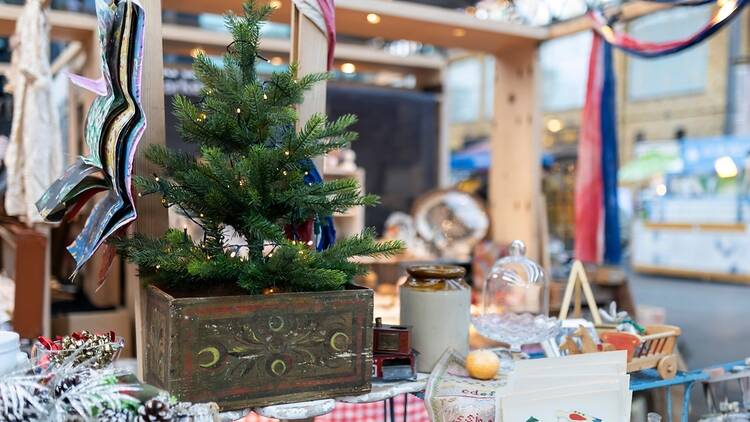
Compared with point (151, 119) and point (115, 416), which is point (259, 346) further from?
point (151, 119)

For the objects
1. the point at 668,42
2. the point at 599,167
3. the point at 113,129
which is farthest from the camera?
the point at 599,167

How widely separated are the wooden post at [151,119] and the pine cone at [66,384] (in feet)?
1.11

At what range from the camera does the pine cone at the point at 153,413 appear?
1104 mm

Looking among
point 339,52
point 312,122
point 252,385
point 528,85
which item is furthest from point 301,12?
point 339,52

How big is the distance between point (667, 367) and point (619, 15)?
239cm

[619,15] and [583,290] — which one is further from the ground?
[619,15]

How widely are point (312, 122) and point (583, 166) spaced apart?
2668mm

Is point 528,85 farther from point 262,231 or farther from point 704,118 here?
point 704,118

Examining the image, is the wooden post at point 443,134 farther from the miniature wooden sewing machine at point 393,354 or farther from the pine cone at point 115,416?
the pine cone at point 115,416

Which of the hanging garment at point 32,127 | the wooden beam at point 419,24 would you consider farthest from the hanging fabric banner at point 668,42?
the hanging garment at point 32,127

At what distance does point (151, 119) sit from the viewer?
1547 millimetres

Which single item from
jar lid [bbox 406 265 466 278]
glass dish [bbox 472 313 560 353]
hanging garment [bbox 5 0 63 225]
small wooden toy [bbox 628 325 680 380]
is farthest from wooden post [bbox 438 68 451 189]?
jar lid [bbox 406 265 466 278]

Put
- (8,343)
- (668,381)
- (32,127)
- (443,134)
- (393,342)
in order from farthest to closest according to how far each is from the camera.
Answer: (443,134) → (32,127) → (668,381) → (393,342) → (8,343)

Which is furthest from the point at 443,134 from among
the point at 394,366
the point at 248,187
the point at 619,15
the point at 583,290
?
the point at 248,187
